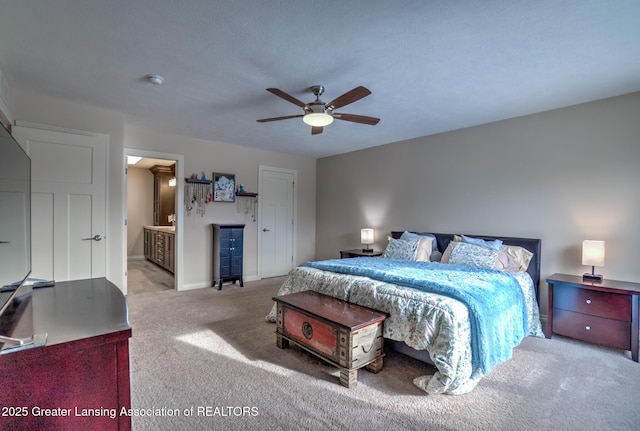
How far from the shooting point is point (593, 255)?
301cm

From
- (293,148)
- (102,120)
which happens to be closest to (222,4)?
(102,120)

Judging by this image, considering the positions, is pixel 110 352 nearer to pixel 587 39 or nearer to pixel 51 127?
pixel 587 39

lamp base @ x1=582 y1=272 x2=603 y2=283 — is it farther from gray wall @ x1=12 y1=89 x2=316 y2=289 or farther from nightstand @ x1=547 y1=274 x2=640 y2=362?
gray wall @ x1=12 y1=89 x2=316 y2=289

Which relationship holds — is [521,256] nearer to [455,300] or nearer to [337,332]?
[455,300]

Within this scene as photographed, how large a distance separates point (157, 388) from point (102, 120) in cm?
312

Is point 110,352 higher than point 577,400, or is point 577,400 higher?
point 110,352

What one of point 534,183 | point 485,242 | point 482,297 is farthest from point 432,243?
point 482,297

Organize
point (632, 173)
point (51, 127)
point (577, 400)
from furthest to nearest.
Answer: point (51, 127)
point (632, 173)
point (577, 400)

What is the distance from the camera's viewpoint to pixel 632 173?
3.07 meters

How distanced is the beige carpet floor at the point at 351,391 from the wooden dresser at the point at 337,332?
132mm

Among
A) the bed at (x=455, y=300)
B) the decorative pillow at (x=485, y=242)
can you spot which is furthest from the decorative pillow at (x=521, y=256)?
the decorative pillow at (x=485, y=242)

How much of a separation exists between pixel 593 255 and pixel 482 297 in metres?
1.54

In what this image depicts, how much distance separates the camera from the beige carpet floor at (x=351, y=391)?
1859 millimetres

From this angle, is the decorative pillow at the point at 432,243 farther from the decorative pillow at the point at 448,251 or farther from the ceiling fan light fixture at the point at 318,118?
the ceiling fan light fixture at the point at 318,118
